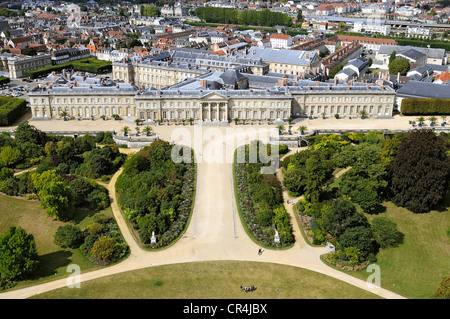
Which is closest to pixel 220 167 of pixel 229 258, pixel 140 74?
pixel 229 258

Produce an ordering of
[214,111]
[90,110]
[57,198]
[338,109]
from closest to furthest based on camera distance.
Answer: [57,198]
[214,111]
[90,110]
[338,109]

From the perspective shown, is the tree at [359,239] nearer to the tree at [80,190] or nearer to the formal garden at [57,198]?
the formal garden at [57,198]

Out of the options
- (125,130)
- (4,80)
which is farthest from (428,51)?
(4,80)

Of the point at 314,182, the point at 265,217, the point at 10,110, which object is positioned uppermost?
the point at 10,110

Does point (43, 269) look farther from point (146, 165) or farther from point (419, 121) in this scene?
point (419, 121)

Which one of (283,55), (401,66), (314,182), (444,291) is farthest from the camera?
(401,66)

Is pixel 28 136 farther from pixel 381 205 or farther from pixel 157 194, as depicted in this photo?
pixel 381 205

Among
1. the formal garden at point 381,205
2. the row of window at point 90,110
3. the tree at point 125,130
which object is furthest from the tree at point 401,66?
the tree at point 125,130
